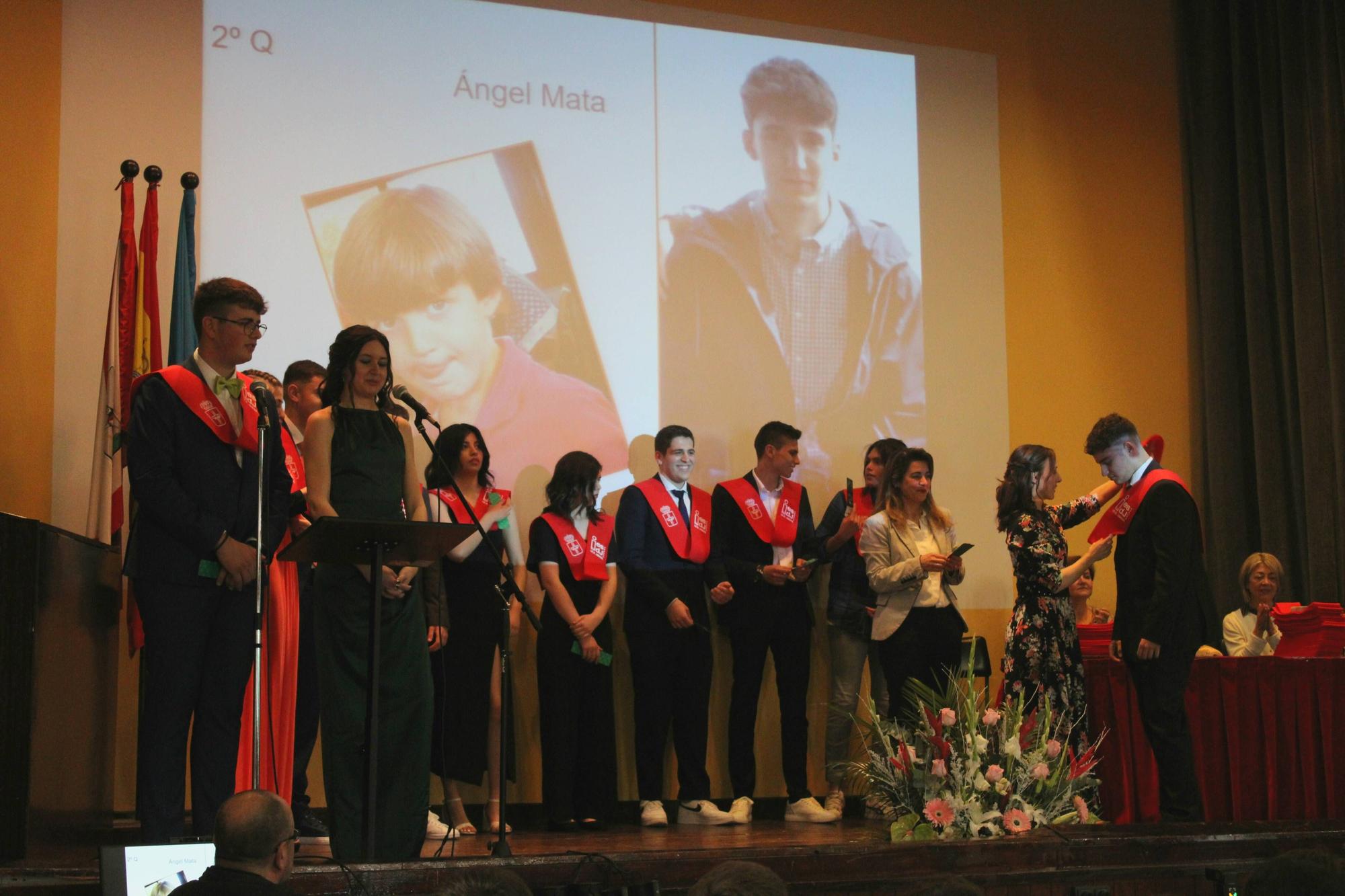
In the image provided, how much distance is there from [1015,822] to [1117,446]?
5.56 feet

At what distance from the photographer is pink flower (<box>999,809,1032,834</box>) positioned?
368cm

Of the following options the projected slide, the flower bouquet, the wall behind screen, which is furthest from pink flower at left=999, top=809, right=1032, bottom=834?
the projected slide

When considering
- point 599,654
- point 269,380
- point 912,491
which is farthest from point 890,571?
point 269,380

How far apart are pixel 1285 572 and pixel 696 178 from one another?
3.40 metres

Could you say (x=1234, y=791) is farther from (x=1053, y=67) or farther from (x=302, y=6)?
(x=302, y=6)

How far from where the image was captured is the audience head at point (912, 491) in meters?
5.47

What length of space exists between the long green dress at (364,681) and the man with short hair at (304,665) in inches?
36.9

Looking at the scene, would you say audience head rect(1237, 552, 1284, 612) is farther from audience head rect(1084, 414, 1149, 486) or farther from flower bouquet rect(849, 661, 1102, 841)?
flower bouquet rect(849, 661, 1102, 841)

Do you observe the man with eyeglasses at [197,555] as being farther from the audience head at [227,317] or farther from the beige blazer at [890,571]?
the beige blazer at [890,571]

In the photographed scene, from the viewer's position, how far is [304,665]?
4.38 m

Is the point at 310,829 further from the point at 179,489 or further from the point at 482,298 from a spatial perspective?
the point at 482,298

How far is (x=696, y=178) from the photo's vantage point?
6176mm

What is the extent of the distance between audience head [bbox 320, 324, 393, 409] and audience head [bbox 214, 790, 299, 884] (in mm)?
1360

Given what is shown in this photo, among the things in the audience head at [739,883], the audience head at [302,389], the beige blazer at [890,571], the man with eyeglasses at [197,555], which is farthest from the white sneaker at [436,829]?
the audience head at [739,883]
